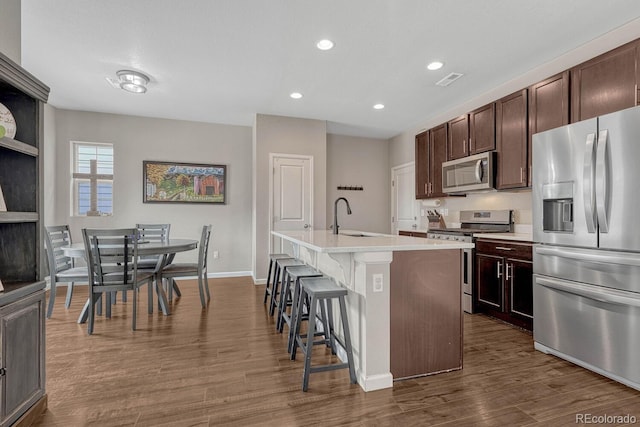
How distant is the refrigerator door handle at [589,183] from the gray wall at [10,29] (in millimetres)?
3658

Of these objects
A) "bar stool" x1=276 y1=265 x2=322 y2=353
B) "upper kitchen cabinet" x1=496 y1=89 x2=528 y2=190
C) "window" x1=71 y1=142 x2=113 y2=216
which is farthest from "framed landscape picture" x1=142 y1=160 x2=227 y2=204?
"upper kitchen cabinet" x1=496 y1=89 x2=528 y2=190

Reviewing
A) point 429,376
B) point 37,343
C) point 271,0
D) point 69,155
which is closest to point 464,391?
point 429,376

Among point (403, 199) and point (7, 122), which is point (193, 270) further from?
point (403, 199)

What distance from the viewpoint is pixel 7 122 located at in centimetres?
162

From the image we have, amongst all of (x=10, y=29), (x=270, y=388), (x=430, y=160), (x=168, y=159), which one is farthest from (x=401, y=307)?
(x=168, y=159)

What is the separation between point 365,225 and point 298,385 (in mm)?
4541

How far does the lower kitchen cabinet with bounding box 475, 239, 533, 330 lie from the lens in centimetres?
294

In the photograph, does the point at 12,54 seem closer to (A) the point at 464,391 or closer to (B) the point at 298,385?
(B) the point at 298,385

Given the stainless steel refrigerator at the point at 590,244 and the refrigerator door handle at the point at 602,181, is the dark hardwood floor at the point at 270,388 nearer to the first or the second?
the stainless steel refrigerator at the point at 590,244

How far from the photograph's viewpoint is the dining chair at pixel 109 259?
292 centimetres

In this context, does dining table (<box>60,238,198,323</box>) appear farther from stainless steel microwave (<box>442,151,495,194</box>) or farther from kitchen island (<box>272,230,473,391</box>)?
stainless steel microwave (<box>442,151,495,194</box>)

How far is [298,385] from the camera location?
205cm

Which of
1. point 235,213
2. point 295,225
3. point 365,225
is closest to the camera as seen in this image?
point 295,225

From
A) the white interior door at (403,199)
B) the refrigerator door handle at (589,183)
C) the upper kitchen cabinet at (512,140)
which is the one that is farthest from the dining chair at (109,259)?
the white interior door at (403,199)
